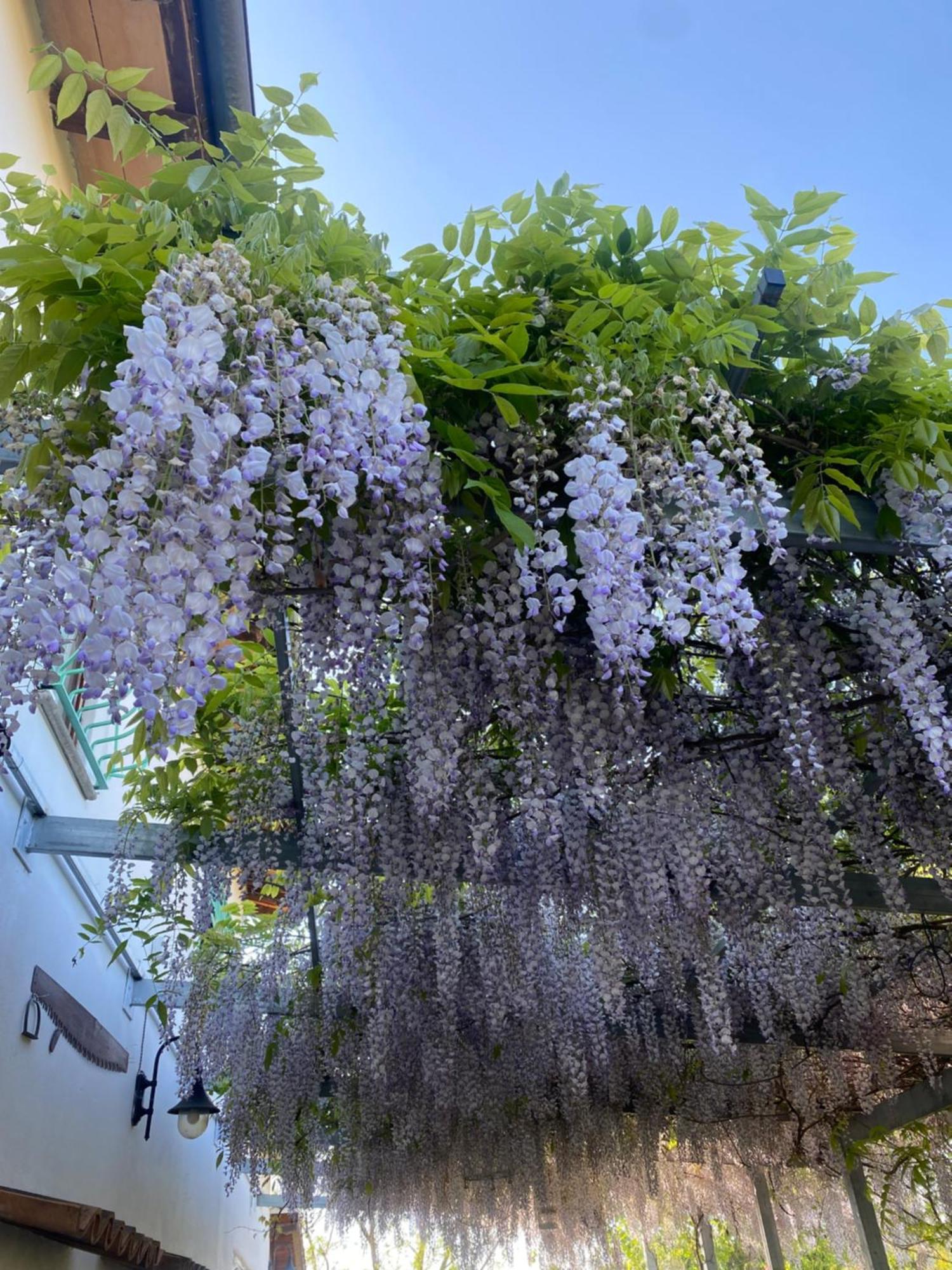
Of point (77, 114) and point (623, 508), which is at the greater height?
point (77, 114)

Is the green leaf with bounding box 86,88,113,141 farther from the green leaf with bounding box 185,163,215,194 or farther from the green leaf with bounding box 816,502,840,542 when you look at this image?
the green leaf with bounding box 816,502,840,542

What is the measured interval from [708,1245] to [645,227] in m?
9.58

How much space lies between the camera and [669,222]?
1938mm

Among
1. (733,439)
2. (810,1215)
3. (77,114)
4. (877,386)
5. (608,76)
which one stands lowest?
(810,1215)

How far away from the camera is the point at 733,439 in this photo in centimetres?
188

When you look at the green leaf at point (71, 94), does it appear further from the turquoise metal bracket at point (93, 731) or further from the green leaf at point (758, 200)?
the turquoise metal bracket at point (93, 731)

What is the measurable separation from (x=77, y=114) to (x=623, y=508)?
8.25 feet

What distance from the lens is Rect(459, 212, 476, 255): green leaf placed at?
6.30 feet

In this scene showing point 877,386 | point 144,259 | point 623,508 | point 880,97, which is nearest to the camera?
point 144,259

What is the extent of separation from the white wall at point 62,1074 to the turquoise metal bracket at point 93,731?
0.13 metres

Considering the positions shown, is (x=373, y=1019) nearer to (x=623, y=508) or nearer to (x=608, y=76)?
(x=623, y=508)

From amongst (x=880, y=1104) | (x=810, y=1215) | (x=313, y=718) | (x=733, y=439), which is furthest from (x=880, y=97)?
(x=810, y=1215)

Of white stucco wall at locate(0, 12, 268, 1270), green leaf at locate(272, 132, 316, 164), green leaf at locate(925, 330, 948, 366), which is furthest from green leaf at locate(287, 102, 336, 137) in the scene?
green leaf at locate(925, 330, 948, 366)

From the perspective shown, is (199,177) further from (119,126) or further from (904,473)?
(904,473)
